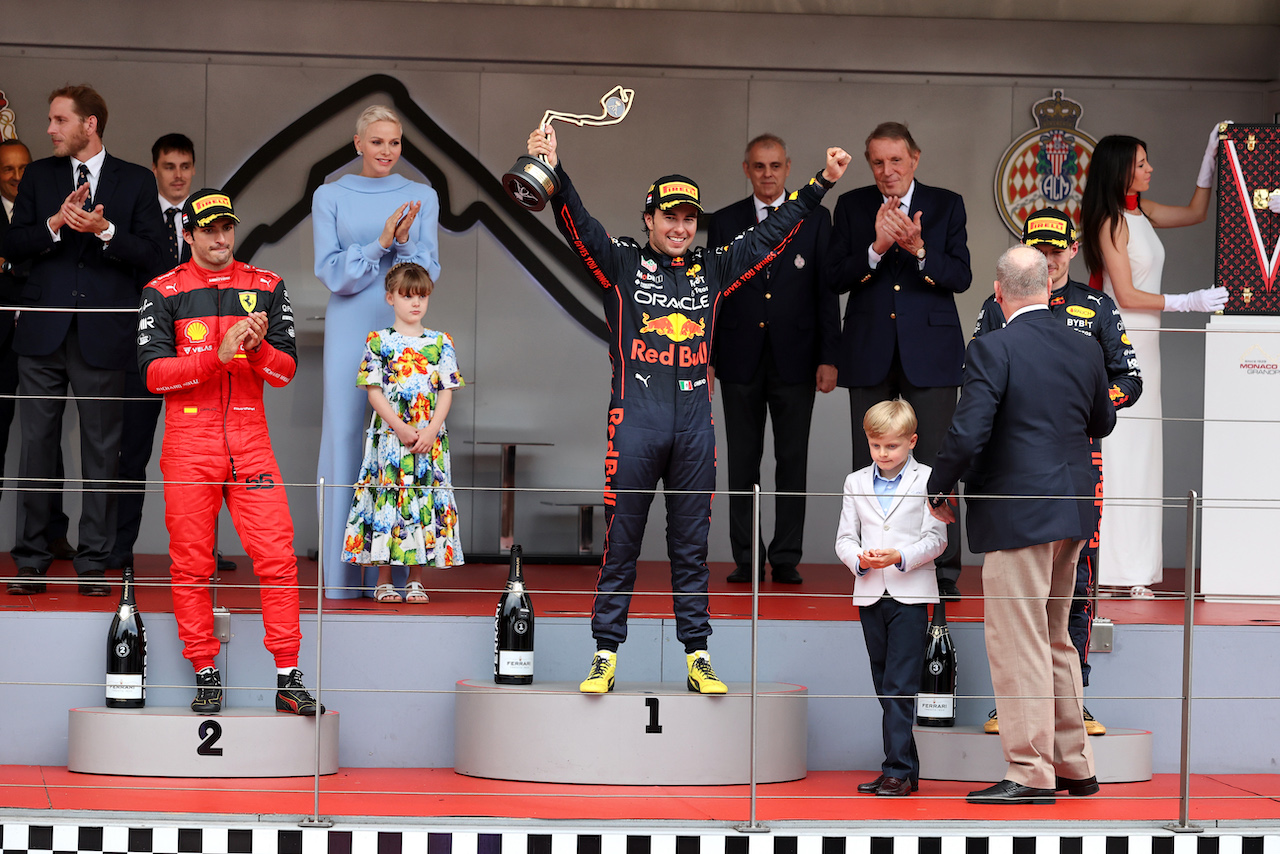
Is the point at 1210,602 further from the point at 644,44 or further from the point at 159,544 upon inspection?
the point at 159,544

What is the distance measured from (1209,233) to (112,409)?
15.7 feet

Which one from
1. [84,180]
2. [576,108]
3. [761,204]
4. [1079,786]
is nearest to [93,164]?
[84,180]

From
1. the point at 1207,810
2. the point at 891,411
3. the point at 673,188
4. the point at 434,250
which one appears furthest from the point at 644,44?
the point at 1207,810

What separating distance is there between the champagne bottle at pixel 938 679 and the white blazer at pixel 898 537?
31cm

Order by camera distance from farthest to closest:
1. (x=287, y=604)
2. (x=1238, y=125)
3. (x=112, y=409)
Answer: (x=1238, y=125) → (x=112, y=409) → (x=287, y=604)

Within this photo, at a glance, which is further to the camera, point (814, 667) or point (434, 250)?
point (434, 250)

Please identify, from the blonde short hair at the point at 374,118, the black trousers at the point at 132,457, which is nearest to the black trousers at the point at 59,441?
the black trousers at the point at 132,457

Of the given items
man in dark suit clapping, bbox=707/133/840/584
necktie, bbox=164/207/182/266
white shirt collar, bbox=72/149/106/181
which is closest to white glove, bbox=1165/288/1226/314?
man in dark suit clapping, bbox=707/133/840/584

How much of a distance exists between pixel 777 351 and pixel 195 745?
239 centimetres

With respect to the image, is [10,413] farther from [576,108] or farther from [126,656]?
[576,108]

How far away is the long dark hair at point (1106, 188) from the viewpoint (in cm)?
454

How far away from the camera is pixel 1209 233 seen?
6129 millimetres

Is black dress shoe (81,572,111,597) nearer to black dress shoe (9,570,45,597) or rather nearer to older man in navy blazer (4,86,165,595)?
older man in navy blazer (4,86,165,595)

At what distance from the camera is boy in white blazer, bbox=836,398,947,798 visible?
11.7 feet
